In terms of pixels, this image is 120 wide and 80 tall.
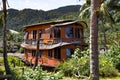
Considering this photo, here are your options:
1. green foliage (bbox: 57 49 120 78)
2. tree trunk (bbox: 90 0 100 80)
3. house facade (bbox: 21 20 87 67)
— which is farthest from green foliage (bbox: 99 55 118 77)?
tree trunk (bbox: 90 0 100 80)

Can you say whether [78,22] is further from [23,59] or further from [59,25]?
[23,59]

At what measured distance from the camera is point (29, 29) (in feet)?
127

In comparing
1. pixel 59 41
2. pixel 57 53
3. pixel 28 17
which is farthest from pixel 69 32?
pixel 28 17

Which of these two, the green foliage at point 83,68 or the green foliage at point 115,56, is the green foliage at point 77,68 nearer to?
the green foliage at point 83,68

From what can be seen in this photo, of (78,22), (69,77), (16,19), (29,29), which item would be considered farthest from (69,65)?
(16,19)

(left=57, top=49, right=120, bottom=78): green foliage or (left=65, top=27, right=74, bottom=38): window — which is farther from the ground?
(left=65, top=27, right=74, bottom=38): window

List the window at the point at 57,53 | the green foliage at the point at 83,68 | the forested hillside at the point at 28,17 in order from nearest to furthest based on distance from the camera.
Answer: the green foliage at the point at 83,68, the window at the point at 57,53, the forested hillside at the point at 28,17

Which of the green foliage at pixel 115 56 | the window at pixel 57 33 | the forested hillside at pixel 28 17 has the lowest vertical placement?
the green foliage at pixel 115 56

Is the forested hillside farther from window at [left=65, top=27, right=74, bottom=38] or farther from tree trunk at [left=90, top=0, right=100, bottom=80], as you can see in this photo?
tree trunk at [left=90, top=0, right=100, bottom=80]

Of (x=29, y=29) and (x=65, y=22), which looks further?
(x=29, y=29)

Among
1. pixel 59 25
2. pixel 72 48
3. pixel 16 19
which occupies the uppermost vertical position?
pixel 16 19

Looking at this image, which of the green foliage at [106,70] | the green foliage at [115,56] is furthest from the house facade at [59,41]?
the green foliage at [106,70]

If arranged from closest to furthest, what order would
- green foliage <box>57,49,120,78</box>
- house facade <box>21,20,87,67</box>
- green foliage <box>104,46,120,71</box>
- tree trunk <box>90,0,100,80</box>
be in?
tree trunk <box>90,0,100,80</box>, green foliage <box>57,49,120,78</box>, green foliage <box>104,46,120,71</box>, house facade <box>21,20,87,67</box>

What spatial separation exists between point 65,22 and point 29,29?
7556mm
